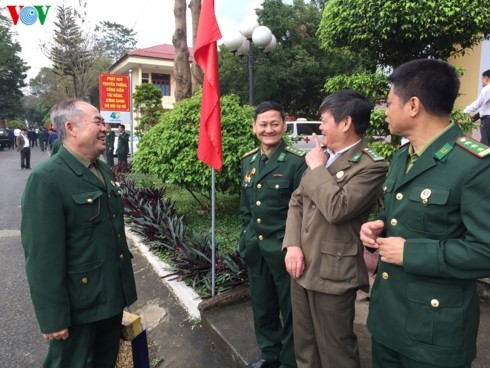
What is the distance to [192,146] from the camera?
5.71 meters

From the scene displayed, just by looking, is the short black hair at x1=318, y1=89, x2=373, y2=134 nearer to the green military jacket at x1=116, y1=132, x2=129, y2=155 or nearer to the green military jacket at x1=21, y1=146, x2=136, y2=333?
the green military jacket at x1=21, y1=146, x2=136, y2=333

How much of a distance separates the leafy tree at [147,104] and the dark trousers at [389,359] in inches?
539

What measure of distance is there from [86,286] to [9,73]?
47374 mm

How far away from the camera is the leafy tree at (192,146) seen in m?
5.52

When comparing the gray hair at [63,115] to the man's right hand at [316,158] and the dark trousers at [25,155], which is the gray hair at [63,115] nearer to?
the man's right hand at [316,158]

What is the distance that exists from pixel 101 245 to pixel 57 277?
11.1 inches

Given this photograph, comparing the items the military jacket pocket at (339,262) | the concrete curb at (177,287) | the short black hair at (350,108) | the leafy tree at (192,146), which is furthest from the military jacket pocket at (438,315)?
the leafy tree at (192,146)

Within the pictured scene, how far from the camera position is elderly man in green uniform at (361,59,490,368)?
137 cm

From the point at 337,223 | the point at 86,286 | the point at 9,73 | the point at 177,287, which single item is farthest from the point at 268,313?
the point at 9,73

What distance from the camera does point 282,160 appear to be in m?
2.54

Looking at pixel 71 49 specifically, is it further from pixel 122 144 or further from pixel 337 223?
pixel 337 223

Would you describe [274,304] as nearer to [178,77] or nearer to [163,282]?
[163,282]

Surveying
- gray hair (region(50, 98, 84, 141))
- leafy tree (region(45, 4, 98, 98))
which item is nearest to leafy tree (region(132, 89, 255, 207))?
gray hair (region(50, 98, 84, 141))

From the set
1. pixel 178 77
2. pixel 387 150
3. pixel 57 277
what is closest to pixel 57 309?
pixel 57 277
